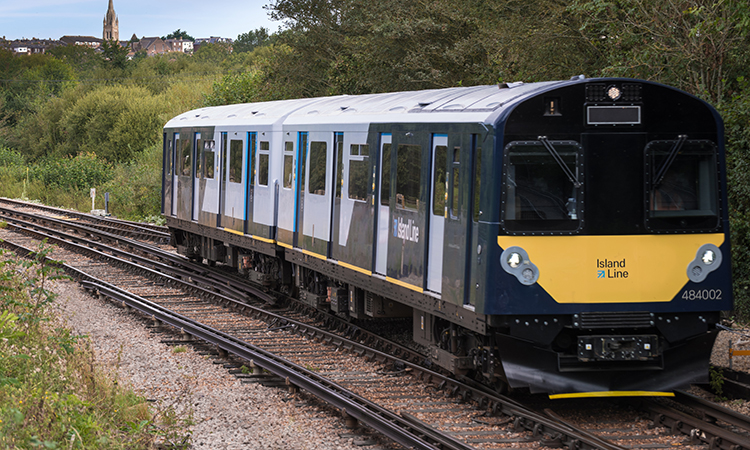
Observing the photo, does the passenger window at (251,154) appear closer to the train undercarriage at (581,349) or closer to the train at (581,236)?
the train at (581,236)

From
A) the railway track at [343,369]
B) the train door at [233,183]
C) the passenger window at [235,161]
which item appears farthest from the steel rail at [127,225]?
the passenger window at [235,161]

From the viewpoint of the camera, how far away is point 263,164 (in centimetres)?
1574

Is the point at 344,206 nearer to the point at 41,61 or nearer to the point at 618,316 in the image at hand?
the point at 618,316

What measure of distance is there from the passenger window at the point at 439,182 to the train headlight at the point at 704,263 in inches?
104

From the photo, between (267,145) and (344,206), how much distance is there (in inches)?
148

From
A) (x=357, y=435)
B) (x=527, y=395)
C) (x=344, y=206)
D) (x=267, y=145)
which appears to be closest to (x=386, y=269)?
(x=344, y=206)

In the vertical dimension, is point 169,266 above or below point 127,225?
below

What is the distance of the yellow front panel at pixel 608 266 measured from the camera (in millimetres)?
8281

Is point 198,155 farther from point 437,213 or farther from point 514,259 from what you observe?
point 514,259

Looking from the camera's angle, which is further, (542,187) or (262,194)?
(262,194)

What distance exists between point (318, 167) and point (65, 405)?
273 inches

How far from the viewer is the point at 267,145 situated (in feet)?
50.9

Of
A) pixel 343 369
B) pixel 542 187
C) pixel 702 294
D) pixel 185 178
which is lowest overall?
pixel 343 369

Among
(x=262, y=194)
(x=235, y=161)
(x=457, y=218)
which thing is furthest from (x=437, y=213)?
(x=235, y=161)
